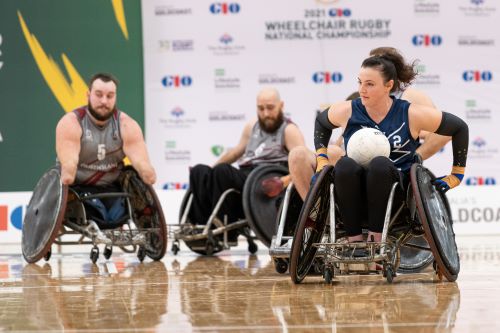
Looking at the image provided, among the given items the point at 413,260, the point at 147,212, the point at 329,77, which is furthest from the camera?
the point at 329,77

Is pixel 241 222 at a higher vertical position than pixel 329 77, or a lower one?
lower

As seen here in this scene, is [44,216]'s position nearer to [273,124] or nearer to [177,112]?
[273,124]

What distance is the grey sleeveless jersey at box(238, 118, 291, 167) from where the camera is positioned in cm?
646

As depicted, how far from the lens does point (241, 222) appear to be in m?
6.34

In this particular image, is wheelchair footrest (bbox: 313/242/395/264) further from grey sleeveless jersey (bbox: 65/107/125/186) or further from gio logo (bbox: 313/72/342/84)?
gio logo (bbox: 313/72/342/84)

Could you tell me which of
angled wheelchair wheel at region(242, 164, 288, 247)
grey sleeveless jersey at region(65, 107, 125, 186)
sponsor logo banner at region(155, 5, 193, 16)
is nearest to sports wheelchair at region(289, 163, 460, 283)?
angled wheelchair wheel at region(242, 164, 288, 247)

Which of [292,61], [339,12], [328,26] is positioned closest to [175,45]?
[292,61]

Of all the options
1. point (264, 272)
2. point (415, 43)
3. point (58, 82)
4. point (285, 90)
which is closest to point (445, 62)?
point (415, 43)

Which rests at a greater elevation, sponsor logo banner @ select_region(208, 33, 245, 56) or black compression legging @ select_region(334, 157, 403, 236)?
sponsor logo banner @ select_region(208, 33, 245, 56)

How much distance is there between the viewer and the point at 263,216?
223 inches

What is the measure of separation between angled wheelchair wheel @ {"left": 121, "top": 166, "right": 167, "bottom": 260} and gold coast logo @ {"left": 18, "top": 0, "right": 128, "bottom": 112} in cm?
397

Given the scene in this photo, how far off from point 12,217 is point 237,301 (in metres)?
5.87

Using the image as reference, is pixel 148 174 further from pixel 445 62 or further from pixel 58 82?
pixel 445 62

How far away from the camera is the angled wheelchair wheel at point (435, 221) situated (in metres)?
3.70
